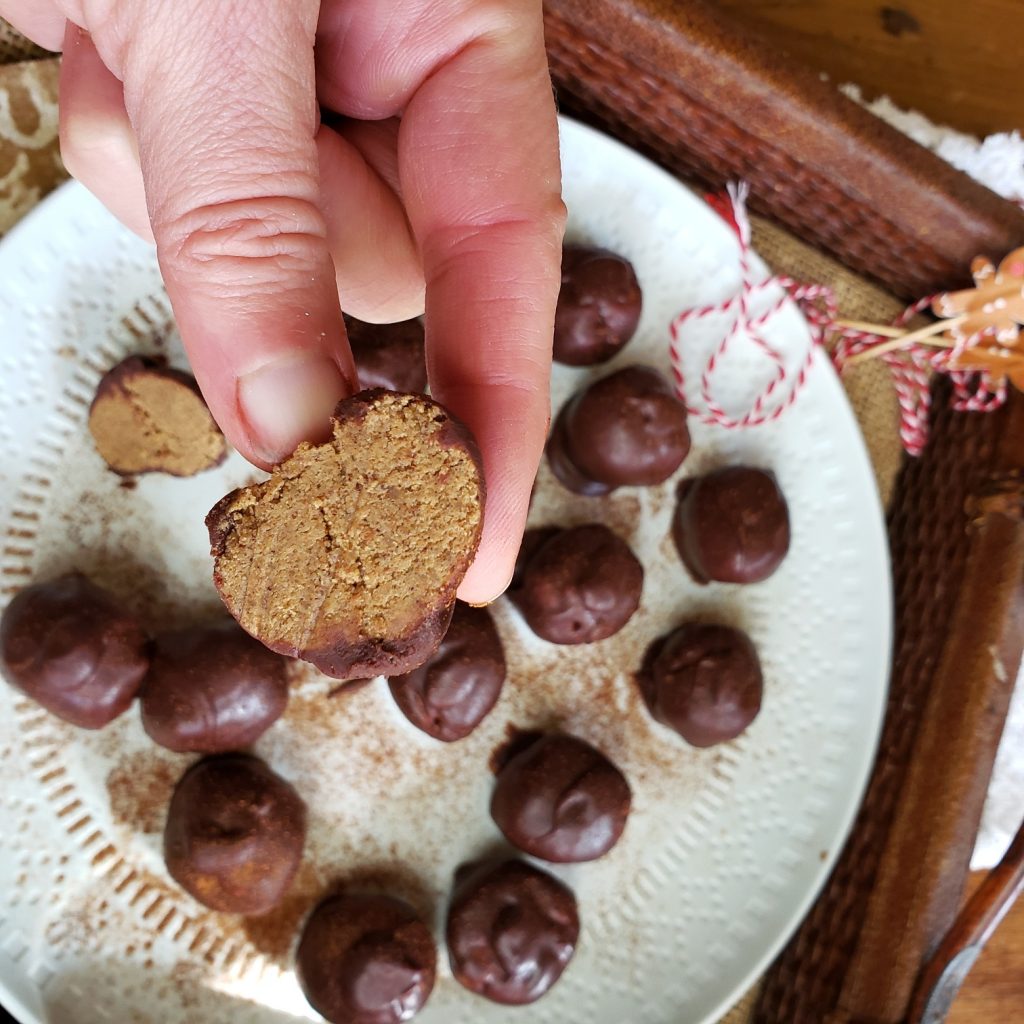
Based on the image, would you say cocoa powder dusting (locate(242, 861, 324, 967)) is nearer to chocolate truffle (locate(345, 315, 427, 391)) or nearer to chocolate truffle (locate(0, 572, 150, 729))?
chocolate truffle (locate(0, 572, 150, 729))

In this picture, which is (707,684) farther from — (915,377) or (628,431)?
(915,377)

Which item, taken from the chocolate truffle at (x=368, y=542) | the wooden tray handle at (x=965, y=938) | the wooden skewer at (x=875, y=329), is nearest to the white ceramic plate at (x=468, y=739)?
the wooden skewer at (x=875, y=329)

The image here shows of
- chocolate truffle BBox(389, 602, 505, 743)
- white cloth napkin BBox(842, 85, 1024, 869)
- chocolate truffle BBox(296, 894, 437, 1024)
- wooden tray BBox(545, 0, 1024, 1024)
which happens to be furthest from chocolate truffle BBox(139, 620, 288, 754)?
white cloth napkin BBox(842, 85, 1024, 869)

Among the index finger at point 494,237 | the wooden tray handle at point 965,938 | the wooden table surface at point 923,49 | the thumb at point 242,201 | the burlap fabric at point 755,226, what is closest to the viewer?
the thumb at point 242,201

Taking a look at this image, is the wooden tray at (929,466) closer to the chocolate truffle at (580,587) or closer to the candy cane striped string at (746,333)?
the candy cane striped string at (746,333)

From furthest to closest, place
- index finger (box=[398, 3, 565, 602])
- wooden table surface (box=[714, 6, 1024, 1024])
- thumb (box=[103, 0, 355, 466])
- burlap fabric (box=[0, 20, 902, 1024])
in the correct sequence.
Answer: wooden table surface (box=[714, 6, 1024, 1024])
burlap fabric (box=[0, 20, 902, 1024])
index finger (box=[398, 3, 565, 602])
thumb (box=[103, 0, 355, 466])

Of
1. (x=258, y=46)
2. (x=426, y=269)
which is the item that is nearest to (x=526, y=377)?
(x=426, y=269)
